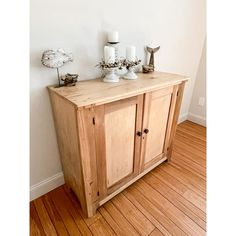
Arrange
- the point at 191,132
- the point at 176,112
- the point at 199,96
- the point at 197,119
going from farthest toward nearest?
the point at 197,119
the point at 199,96
the point at 191,132
the point at 176,112

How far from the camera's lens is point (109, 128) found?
119 cm

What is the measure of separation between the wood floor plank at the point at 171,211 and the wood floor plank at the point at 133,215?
17cm

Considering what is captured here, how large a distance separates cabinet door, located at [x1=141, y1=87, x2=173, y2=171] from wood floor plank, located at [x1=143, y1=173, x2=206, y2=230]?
0.15 m

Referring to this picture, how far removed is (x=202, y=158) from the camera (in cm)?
201

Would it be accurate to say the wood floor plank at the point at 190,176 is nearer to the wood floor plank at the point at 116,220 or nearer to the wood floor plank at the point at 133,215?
the wood floor plank at the point at 133,215

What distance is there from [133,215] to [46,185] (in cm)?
78

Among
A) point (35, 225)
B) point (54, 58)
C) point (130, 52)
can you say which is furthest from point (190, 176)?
point (54, 58)

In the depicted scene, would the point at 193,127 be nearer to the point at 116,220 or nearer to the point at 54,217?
A: the point at 116,220

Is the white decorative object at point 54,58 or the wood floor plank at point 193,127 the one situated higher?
the white decorative object at point 54,58

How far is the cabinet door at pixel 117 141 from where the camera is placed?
114 centimetres

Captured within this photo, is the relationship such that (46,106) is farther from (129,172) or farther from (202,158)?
(202,158)

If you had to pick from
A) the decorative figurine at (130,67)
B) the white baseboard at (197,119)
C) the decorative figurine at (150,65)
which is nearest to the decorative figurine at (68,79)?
the decorative figurine at (130,67)
